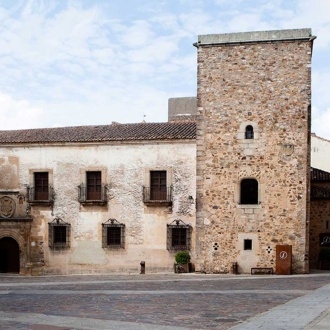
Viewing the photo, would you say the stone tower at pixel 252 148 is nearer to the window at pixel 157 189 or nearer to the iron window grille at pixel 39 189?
the window at pixel 157 189

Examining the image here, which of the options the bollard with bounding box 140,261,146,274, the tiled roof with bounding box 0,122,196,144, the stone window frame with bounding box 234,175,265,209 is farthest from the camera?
the tiled roof with bounding box 0,122,196,144

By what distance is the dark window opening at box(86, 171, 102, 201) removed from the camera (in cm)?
2552

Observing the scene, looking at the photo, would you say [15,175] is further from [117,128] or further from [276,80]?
[276,80]

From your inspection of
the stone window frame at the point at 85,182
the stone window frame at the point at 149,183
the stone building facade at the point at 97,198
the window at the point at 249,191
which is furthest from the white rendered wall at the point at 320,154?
the stone window frame at the point at 85,182

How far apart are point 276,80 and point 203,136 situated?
355 centimetres

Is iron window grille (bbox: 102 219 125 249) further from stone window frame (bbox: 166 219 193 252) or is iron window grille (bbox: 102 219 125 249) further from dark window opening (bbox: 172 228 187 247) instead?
dark window opening (bbox: 172 228 187 247)

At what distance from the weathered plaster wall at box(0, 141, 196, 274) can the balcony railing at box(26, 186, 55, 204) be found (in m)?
0.28

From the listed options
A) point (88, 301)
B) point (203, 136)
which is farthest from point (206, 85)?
point (88, 301)

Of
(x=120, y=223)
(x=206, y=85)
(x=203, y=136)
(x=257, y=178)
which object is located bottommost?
(x=120, y=223)

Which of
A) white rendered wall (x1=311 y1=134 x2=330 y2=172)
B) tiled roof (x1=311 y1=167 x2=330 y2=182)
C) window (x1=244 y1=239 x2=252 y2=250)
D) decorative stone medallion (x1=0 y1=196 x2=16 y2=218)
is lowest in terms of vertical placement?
window (x1=244 y1=239 x2=252 y2=250)

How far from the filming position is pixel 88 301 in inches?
549

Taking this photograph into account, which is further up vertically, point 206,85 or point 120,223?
point 206,85

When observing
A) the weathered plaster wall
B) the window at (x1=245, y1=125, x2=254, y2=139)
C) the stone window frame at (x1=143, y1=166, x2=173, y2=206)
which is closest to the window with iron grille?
the weathered plaster wall

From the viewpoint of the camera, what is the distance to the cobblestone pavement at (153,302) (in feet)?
34.4
